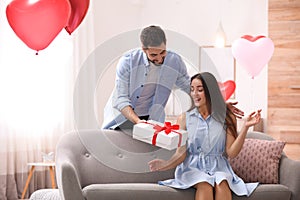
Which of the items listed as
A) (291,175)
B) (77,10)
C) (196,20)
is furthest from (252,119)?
(196,20)

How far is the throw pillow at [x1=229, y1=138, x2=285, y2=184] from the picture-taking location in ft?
12.6

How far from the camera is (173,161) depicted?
3723 mm

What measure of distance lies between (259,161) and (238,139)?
0.29 metres

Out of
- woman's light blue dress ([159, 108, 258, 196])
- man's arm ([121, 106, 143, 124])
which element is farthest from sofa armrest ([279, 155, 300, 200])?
man's arm ([121, 106, 143, 124])

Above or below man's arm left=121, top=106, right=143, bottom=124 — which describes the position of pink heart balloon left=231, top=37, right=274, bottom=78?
above

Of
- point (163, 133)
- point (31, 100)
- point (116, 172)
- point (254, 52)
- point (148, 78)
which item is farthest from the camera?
point (31, 100)

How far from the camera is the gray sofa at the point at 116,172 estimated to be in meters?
3.51

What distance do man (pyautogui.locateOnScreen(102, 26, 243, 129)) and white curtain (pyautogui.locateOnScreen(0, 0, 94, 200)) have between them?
1915mm

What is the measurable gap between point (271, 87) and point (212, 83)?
243 centimetres

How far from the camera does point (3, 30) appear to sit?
17.3 ft

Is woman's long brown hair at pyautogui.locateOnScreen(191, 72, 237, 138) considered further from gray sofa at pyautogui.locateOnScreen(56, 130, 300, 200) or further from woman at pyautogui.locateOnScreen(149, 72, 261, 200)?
gray sofa at pyautogui.locateOnScreen(56, 130, 300, 200)

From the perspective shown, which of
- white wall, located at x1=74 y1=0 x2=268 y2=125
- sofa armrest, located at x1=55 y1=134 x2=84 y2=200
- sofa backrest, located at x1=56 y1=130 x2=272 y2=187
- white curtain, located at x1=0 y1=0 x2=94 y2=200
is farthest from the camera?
white wall, located at x1=74 y1=0 x2=268 y2=125

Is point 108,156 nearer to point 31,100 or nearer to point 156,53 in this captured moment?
point 156,53

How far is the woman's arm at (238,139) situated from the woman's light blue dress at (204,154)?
3cm
